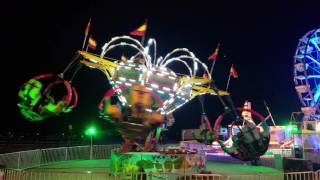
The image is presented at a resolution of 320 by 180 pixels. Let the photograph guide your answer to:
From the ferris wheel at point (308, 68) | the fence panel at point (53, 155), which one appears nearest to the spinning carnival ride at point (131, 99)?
the fence panel at point (53, 155)

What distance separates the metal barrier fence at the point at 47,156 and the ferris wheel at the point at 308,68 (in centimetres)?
2176

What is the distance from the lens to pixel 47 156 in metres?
27.0

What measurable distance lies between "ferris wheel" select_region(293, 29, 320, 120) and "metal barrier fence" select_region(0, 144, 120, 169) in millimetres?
21763

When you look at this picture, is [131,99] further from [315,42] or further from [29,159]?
[315,42]

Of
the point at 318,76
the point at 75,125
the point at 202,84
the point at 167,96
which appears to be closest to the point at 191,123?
the point at 75,125

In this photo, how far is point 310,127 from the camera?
1146 inches

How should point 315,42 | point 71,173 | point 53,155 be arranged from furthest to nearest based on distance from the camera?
point 315,42 → point 53,155 → point 71,173

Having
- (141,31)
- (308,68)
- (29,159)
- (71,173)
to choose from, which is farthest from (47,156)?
(308,68)

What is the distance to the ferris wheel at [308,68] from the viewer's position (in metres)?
40.7

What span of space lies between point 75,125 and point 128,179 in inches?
2289

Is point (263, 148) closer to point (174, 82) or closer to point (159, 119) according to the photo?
point (159, 119)

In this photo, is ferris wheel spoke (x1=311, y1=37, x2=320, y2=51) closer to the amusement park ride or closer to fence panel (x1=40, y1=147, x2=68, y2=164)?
the amusement park ride

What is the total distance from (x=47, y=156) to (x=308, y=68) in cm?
2964

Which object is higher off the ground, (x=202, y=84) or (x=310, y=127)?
(x=202, y=84)
